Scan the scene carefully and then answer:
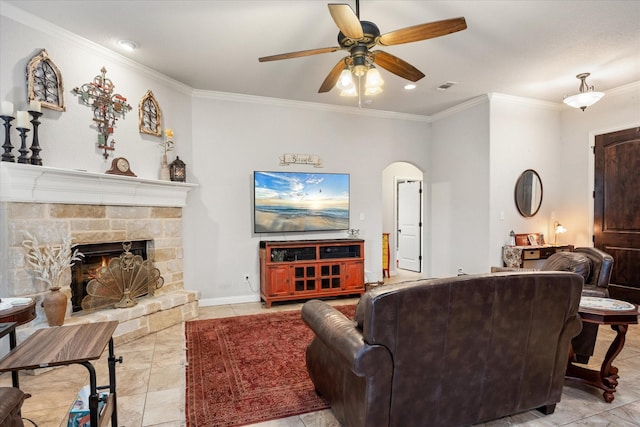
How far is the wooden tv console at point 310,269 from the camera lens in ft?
15.4

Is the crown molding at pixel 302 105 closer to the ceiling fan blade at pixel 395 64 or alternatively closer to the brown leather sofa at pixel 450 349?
the ceiling fan blade at pixel 395 64

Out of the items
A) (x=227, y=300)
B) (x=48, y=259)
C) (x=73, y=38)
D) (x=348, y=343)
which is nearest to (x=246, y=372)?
(x=348, y=343)

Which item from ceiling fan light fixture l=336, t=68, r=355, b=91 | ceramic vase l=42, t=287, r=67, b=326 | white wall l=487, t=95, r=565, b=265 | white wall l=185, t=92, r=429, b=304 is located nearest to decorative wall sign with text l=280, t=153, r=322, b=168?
white wall l=185, t=92, r=429, b=304

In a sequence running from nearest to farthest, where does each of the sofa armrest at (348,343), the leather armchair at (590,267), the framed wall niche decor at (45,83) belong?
the sofa armrest at (348,343) < the framed wall niche decor at (45,83) < the leather armchair at (590,267)

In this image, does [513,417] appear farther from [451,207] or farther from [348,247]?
[451,207]

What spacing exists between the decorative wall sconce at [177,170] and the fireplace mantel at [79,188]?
12cm

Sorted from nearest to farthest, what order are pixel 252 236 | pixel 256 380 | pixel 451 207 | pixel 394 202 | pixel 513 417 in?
pixel 513 417, pixel 256 380, pixel 252 236, pixel 451 207, pixel 394 202

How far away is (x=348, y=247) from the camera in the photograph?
16.8ft

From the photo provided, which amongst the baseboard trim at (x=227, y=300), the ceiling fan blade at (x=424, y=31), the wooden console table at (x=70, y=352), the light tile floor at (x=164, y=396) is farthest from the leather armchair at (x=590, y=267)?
the baseboard trim at (x=227, y=300)

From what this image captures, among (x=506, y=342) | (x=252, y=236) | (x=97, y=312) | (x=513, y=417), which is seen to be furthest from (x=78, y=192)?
(x=513, y=417)

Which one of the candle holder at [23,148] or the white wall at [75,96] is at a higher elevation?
the white wall at [75,96]

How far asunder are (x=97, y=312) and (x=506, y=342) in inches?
140

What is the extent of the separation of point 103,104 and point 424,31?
3.19 meters

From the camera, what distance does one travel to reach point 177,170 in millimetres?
4281
